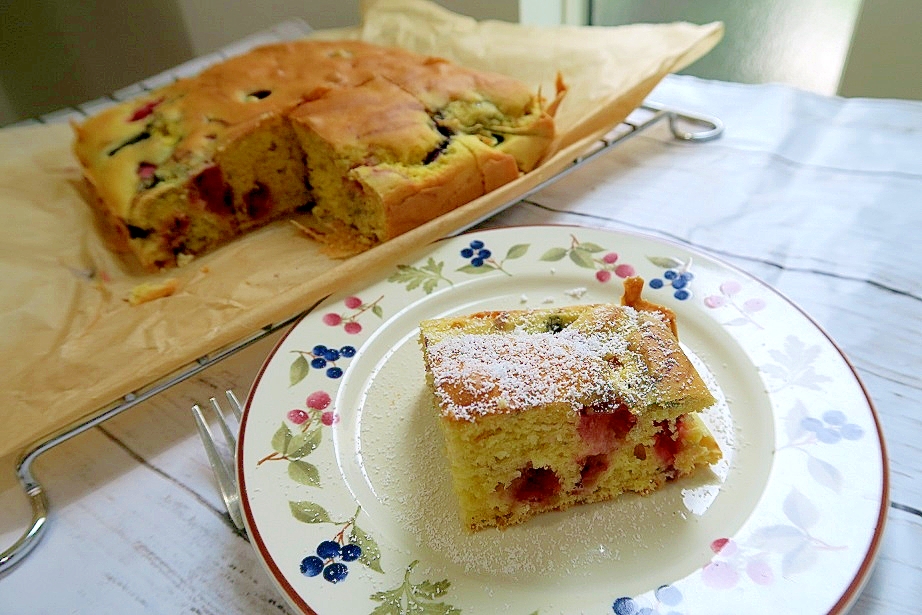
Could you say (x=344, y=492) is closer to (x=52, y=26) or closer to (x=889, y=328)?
(x=889, y=328)

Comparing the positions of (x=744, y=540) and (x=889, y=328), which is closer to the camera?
(x=744, y=540)

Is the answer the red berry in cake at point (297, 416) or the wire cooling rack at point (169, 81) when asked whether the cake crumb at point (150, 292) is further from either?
the red berry in cake at point (297, 416)

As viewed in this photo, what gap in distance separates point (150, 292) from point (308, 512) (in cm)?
99

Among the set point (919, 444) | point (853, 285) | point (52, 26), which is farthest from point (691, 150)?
point (52, 26)

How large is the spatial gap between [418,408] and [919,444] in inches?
37.9

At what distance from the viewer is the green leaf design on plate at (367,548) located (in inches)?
43.3

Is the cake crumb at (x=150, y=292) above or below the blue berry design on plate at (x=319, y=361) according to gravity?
below

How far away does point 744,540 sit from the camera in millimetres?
1099

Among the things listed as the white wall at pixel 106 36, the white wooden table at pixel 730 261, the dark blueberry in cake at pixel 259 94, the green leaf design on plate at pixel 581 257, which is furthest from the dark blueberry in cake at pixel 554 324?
the white wall at pixel 106 36

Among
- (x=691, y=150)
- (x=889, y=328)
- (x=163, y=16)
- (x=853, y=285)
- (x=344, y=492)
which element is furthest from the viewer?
(x=163, y=16)

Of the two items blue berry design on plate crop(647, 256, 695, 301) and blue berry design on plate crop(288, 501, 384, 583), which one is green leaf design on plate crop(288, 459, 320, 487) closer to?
blue berry design on plate crop(288, 501, 384, 583)

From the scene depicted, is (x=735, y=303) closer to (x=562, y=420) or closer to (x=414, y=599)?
(x=562, y=420)

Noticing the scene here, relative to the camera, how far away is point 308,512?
117cm

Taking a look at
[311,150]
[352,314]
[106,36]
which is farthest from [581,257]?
[106,36]
